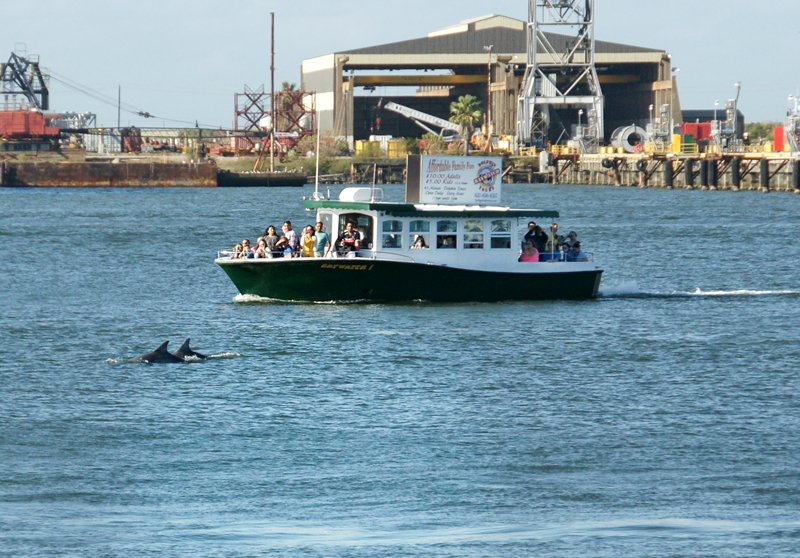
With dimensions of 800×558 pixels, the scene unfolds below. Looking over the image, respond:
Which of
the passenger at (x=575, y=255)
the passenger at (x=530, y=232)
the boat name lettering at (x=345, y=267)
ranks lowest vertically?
the boat name lettering at (x=345, y=267)

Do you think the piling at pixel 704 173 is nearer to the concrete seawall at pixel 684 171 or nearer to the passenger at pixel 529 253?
the concrete seawall at pixel 684 171

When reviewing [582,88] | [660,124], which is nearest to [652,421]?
[660,124]

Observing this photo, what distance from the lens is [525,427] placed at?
2588 centimetres

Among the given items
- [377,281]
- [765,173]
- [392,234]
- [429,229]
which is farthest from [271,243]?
[765,173]

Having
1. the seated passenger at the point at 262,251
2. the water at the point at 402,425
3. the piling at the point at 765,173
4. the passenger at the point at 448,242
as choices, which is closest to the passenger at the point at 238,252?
the seated passenger at the point at 262,251

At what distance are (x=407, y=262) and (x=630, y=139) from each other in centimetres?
12999

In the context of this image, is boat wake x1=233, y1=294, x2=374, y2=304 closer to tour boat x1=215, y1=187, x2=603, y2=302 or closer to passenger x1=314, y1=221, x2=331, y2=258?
tour boat x1=215, y1=187, x2=603, y2=302

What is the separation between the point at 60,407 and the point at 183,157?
163 metres

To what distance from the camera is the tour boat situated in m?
39.8

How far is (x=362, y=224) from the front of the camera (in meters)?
40.2

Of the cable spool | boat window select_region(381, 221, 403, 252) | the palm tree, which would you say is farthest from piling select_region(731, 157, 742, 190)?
boat window select_region(381, 221, 403, 252)

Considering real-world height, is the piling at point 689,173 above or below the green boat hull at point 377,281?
above

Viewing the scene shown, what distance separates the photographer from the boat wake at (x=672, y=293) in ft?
150

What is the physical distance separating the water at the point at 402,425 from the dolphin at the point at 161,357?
90 cm
